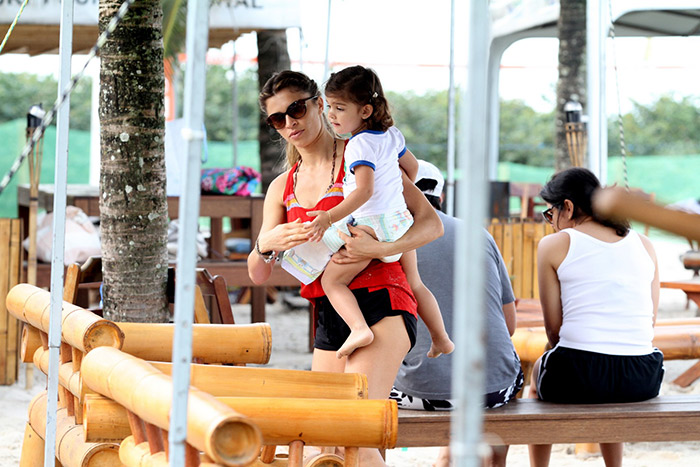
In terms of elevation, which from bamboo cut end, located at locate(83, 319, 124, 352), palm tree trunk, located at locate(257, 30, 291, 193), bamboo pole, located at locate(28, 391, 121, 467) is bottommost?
bamboo pole, located at locate(28, 391, 121, 467)

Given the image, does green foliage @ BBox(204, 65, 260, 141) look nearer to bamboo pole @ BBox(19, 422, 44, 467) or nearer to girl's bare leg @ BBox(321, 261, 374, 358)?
bamboo pole @ BBox(19, 422, 44, 467)

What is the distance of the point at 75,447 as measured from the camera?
8.79ft

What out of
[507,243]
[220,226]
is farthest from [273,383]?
[507,243]

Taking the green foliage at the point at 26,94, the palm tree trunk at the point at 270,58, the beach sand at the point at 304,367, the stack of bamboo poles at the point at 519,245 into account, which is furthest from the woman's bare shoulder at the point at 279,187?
the green foliage at the point at 26,94

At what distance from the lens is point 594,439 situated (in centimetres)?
302

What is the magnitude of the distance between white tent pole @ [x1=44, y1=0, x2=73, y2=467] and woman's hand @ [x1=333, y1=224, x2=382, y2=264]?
2.59 ft

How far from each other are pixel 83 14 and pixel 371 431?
549cm

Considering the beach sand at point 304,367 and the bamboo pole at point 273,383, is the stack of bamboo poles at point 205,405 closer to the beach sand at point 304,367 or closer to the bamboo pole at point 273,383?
the bamboo pole at point 273,383

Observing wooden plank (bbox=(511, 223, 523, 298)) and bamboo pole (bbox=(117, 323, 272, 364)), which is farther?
wooden plank (bbox=(511, 223, 523, 298))

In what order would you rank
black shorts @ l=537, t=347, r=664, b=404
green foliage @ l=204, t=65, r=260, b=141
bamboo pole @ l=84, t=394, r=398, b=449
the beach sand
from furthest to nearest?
green foliage @ l=204, t=65, r=260, b=141 < the beach sand < black shorts @ l=537, t=347, r=664, b=404 < bamboo pole @ l=84, t=394, r=398, b=449

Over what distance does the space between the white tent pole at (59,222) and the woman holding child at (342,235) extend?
58cm

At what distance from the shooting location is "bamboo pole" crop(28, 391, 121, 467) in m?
2.60

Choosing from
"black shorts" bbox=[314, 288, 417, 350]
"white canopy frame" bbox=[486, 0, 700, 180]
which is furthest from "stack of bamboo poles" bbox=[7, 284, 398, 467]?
"white canopy frame" bbox=[486, 0, 700, 180]

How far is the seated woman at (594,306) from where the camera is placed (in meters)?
3.24
